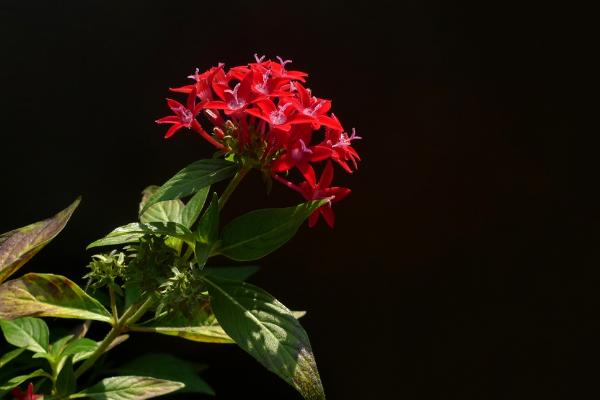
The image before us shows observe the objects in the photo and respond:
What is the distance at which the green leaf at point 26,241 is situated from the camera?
856 mm

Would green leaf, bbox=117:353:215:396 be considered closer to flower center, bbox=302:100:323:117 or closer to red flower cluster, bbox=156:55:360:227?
red flower cluster, bbox=156:55:360:227

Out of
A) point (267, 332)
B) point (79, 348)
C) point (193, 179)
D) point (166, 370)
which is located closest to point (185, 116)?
point (193, 179)

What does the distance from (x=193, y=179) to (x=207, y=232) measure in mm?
74

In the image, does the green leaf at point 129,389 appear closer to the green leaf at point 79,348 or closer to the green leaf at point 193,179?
the green leaf at point 79,348

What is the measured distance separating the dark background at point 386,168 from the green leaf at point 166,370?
0.19m

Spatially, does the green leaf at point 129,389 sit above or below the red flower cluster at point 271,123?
below

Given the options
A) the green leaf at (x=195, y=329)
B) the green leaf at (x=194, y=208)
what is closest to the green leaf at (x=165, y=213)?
the green leaf at (x=194, y=208)

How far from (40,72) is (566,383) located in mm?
1204

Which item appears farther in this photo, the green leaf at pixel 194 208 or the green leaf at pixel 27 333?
the green leaf at pixel 27 333

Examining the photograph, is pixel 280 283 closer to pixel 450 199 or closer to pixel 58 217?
pixel 450 199

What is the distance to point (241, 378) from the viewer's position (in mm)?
1395

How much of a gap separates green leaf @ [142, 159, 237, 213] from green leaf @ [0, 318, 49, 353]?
40 centimetres

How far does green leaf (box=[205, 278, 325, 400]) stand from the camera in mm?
699

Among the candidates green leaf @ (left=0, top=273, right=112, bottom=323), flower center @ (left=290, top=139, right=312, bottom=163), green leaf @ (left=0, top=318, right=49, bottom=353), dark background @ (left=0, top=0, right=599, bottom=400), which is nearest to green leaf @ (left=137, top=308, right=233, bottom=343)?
green leaf @ (left=0, top=273, right=112, bottom=323)
